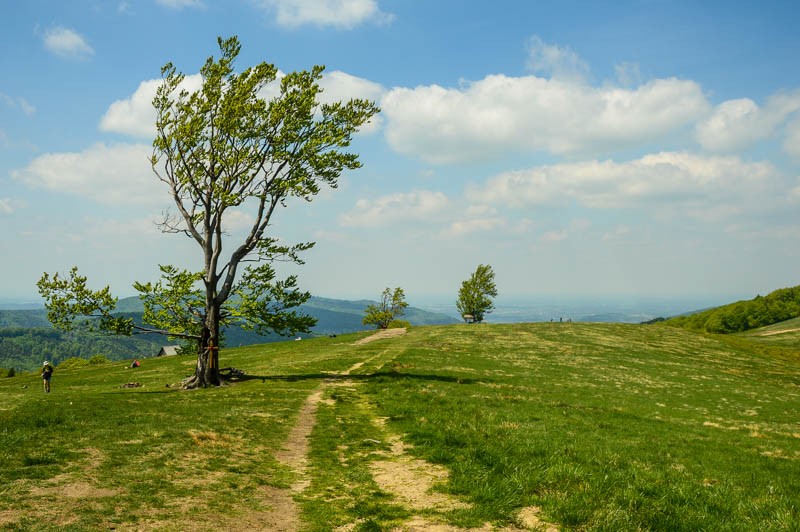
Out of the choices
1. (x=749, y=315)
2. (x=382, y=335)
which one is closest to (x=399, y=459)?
(x=382, y=335)

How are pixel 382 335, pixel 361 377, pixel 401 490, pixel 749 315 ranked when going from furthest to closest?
pixel 749 315 < pixel 382 335 < pixel 361 377 < pixel 401 490

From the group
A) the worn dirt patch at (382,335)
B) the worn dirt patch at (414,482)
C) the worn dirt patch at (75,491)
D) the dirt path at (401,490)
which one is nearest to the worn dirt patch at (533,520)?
the dirt path at (401,490)

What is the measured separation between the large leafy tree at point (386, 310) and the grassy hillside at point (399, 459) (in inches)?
3331

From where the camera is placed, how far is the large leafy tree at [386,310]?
122 metres

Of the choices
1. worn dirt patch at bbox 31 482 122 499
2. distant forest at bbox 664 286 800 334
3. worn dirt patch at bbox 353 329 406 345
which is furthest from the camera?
distant forest at bbox 664 286 800 334

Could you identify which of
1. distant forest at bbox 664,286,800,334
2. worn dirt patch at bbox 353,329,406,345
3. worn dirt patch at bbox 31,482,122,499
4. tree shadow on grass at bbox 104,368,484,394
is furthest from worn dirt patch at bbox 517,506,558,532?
distant forest at bbox 664,286,800,334

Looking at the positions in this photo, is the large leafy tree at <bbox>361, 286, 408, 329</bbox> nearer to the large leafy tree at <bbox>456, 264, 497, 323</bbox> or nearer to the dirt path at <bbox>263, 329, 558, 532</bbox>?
the large leafy tree at <bbox>456, 264, 497, 323</bbox>

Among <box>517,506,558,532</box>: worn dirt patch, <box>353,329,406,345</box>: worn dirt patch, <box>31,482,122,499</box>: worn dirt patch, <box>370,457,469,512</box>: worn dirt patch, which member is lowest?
<box>353,329,406,345</box>: worn dirt patch

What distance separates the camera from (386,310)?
127m

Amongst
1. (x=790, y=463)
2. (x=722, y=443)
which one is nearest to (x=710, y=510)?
(x=790, y=463)

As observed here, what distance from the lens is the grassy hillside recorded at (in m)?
11.3

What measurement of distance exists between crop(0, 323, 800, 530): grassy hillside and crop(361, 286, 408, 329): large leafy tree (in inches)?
3331

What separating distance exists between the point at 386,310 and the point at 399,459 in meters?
111

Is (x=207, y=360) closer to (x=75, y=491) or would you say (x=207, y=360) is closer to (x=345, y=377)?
(x=345, y=377)
